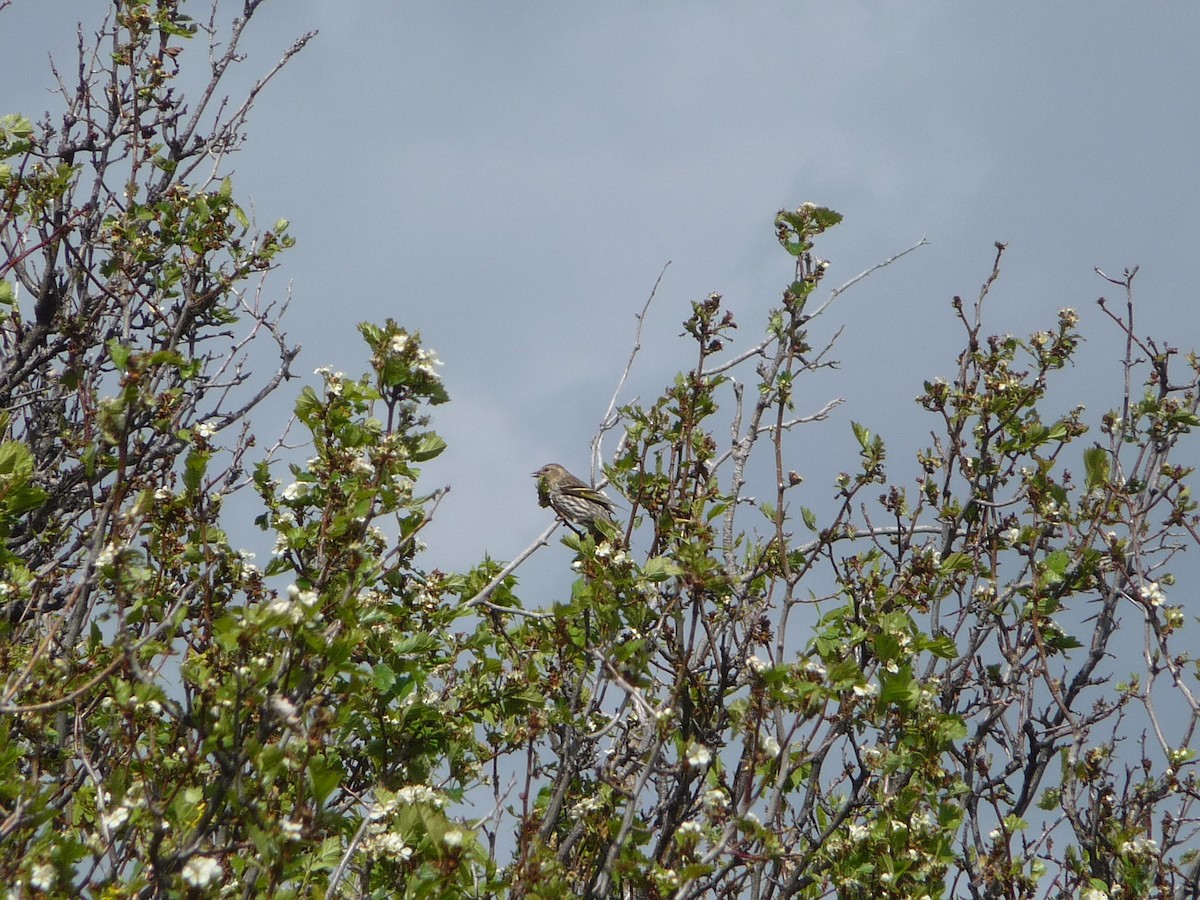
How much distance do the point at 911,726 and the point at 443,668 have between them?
7.59ft

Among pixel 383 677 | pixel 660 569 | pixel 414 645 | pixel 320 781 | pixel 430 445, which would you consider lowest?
pixel 320 781

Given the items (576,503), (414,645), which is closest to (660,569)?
(414,645)

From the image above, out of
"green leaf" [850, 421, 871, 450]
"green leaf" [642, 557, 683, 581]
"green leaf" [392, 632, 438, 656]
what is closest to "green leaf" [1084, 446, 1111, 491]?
"green leaf" [850, 421, 871, 450]

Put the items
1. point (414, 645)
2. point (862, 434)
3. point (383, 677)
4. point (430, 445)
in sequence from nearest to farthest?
point (430, 445)
point (383, 677)
point (414, 645)
point (862, 434)

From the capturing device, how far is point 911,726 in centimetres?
581

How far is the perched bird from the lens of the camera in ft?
22.8

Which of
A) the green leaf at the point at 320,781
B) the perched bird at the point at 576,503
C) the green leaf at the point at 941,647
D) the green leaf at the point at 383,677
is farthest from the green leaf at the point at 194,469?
the green leaf at the point at 941,647

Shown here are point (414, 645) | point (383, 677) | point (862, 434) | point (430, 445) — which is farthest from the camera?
point (862, 434)

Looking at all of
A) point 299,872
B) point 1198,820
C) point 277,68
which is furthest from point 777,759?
point 277,68

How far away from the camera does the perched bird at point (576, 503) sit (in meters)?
6.95

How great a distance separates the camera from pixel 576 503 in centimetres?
805

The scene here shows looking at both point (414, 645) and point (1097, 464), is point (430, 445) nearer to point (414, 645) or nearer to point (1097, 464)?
point (414, 645)

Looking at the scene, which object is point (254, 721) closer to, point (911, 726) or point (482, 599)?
point (482, 599)

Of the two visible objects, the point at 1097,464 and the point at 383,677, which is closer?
the point at 383,677
